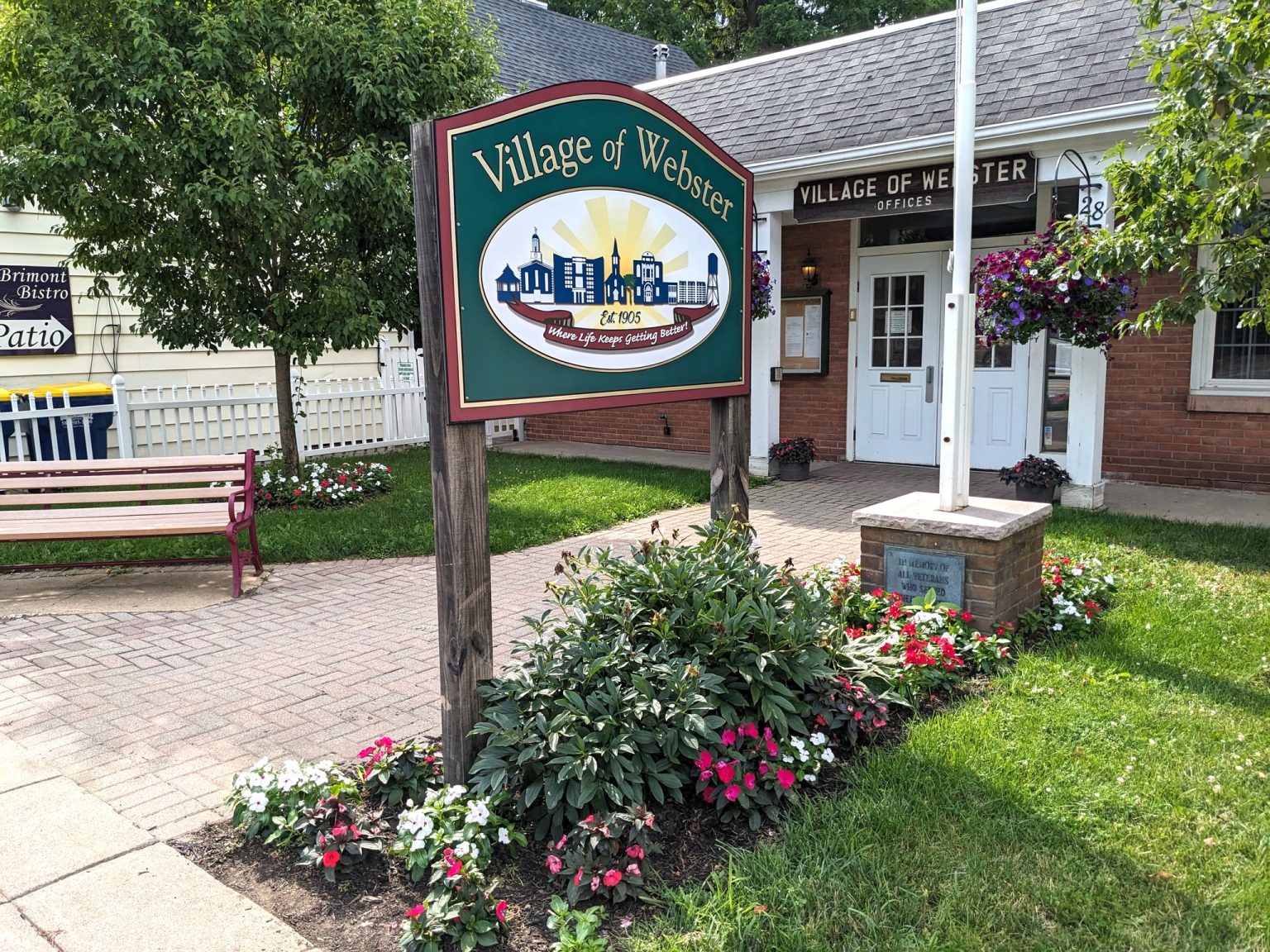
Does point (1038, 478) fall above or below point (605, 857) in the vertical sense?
above

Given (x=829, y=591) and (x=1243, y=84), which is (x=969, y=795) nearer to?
(x=829, y=591)

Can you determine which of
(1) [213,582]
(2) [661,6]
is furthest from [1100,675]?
(2) [661,6]

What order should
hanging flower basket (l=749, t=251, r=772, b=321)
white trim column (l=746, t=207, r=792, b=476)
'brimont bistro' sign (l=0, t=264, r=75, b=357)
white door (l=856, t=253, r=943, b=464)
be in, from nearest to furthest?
1. hanging flower basket (l=749, t=251, r=772, b=321)
2. white trim column (l=746, t=207, r=792, b=476)
3. 'brimont bistro' sign (l=0, t=264, r=75, b=357)
4. white door (l=856, t=253, r=943, b=464)

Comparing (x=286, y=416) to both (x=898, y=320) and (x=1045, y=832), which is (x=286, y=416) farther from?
Answer: (x=1045, y=832)

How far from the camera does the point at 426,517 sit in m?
8.13

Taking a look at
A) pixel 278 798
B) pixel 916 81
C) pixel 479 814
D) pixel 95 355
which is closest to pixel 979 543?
pixel 479 814

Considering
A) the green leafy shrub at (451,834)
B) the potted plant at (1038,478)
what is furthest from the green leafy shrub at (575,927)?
the potted plant at (1038,478)

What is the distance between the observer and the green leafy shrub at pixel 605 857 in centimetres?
269

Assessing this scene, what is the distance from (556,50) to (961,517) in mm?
15291

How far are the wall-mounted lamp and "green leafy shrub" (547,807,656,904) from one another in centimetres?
877

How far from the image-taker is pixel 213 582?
6.38 meters

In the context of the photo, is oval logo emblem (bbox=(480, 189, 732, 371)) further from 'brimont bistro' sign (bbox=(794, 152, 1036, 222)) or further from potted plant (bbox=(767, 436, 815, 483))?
potted plant (bbox=(767, 436, 815, 483))

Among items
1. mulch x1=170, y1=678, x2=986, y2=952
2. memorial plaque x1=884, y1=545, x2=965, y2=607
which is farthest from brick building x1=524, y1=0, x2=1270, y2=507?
mulch x1=170, y1=678, x2=986, y2=952

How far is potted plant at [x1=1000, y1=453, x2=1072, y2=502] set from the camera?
25.4 ft
